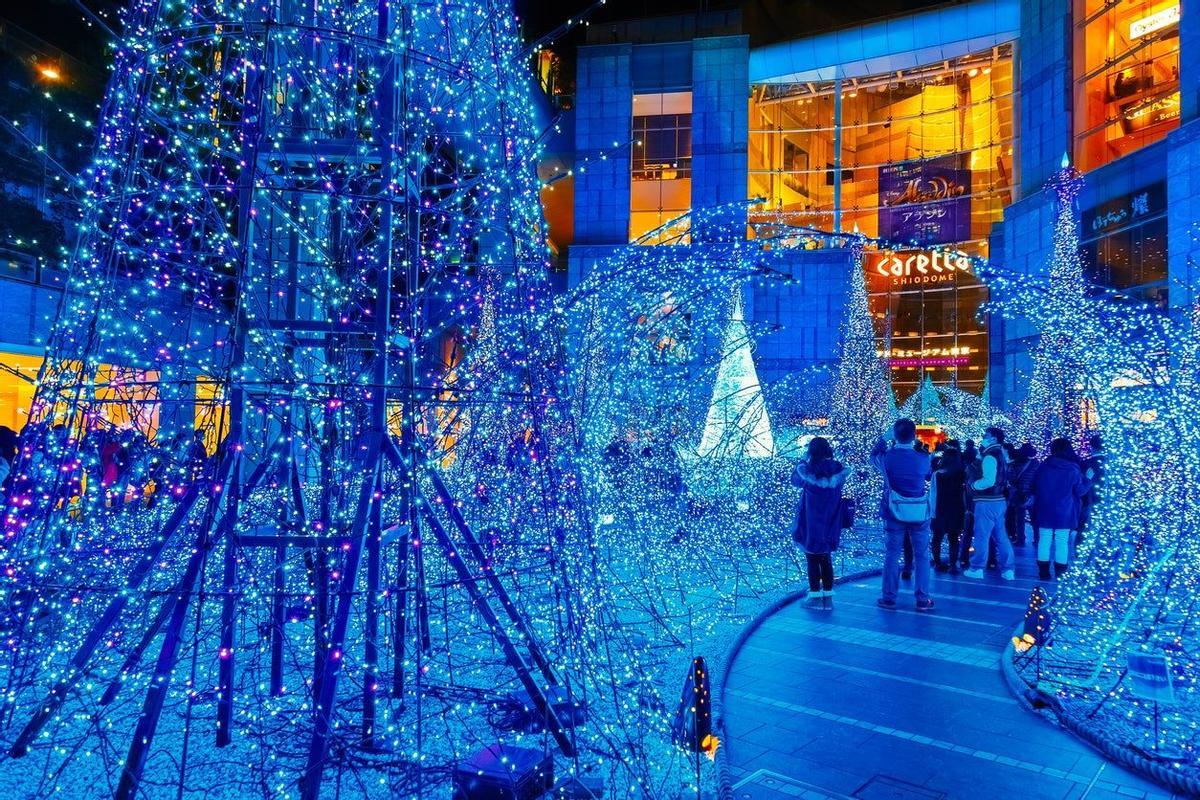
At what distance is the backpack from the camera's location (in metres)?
6.94

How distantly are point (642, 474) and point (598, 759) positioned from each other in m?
5.40

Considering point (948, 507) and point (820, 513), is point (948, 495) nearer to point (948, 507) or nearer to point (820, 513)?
point (948, 507)

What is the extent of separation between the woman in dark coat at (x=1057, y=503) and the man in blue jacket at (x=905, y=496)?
224 centimetres

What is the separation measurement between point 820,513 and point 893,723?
272 cm

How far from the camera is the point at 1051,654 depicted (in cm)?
557

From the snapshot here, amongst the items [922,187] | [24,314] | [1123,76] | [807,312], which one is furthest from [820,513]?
[922,187]

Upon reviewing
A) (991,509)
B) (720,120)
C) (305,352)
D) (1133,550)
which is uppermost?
(720,120)

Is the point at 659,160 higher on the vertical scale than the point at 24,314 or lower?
higher

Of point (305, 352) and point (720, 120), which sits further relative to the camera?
point (720, 120)

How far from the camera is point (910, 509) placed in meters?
6.95

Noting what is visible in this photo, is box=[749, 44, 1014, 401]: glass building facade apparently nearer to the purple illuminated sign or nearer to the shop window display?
the purple illuminated sign

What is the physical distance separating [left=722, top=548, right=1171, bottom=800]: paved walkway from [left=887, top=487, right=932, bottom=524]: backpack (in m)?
0.86

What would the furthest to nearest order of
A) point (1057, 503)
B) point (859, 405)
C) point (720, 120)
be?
point (720, 120) → point (859, 405) → point (1057, 503)

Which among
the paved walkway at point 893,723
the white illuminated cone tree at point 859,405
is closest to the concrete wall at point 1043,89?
the white illuminated cone tree at point 859,405
